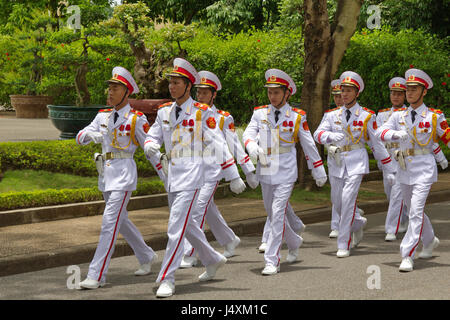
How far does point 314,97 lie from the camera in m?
13.7

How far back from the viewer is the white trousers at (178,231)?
6840 millimetres

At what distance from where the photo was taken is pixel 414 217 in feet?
27.0

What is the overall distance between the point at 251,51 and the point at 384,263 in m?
13.4

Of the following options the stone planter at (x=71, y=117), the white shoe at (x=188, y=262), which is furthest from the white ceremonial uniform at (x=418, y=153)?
the stone planter at (x=71, y=117)

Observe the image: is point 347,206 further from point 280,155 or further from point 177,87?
point 177,87

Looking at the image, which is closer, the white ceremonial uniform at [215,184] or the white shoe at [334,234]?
the white ceremonial uniform at [215,184]

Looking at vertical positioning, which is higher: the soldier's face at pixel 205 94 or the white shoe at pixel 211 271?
the soldier's face at pixel 205 94

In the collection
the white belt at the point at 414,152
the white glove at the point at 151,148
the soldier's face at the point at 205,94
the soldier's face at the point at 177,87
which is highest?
the soldier's face at the point at 177,87

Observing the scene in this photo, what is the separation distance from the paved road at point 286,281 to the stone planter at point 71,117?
8.01 m

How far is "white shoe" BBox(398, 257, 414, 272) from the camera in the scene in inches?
312

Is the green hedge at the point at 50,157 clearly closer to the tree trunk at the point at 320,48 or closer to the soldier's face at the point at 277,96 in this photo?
the tree trunk at the point at 320,48

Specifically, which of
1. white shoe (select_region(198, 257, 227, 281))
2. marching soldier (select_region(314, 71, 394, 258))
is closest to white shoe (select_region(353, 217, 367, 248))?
marching soldier (select_region(314, 71, 394, 258))

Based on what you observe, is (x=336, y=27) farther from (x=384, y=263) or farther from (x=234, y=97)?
(x=234, y=97)

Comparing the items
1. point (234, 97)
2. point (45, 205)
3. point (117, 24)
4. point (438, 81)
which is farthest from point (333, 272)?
point (234, 97)
